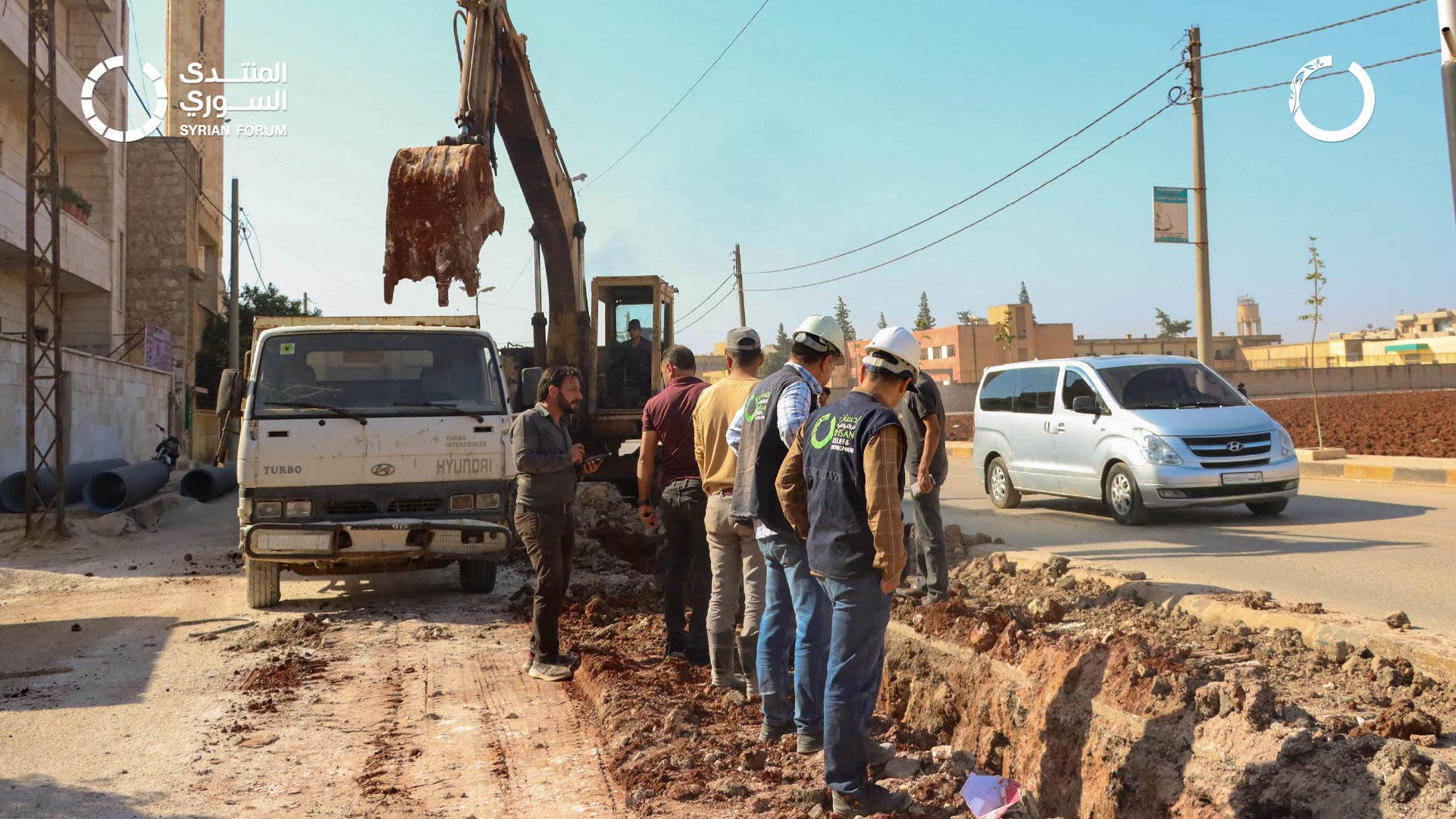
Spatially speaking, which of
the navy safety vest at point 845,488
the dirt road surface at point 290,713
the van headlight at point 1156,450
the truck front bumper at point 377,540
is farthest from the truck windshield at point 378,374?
the van headlight at point 1156,450

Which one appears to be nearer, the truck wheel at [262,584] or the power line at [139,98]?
the truck wheel at [262,584]

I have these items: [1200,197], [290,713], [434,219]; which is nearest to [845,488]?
[290,713]

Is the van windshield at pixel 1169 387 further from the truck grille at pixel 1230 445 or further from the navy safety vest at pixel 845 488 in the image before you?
the navy safety vest at pixel 845 488

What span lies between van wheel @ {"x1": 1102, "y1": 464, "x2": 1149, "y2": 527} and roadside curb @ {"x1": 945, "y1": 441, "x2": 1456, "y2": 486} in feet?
7.30

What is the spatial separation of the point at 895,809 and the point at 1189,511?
963cm

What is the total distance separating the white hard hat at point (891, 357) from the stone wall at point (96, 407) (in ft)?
48.8

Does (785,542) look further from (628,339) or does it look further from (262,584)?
(628,339)

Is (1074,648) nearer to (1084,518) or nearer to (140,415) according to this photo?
(1084,518)

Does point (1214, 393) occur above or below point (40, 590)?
above

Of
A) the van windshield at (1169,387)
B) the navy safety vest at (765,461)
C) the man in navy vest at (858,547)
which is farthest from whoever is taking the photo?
the van windshield at (1169,387)

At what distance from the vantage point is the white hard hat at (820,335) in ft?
15.6

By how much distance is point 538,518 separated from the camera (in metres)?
6.11

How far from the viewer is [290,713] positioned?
553cm

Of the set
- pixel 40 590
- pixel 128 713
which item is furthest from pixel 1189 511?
pixel 40 590
